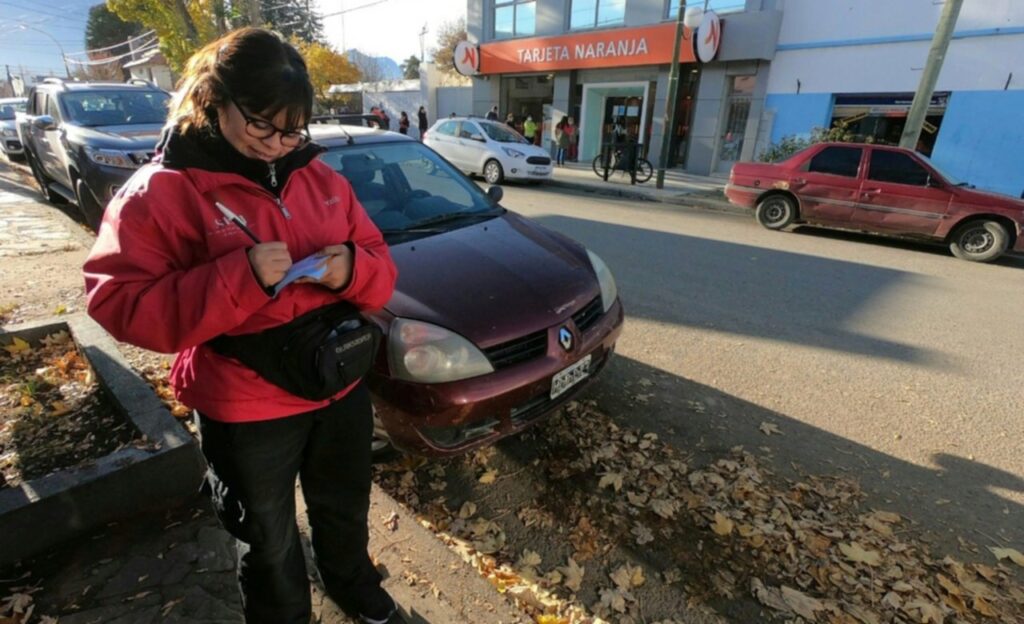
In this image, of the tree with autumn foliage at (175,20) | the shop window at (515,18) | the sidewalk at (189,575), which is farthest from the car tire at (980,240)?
the tree with autumn foliage at (175,20)

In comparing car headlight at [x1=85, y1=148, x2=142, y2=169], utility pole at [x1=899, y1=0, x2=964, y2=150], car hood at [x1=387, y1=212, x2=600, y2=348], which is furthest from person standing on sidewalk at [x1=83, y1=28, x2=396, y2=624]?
A: utility pole at [x1=899, y1=0, x2=964, y2=150]

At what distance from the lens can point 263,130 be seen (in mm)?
1358

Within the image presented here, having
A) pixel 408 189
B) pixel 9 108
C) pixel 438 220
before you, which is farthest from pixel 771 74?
pixel 9 108

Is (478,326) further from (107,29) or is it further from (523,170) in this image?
(107,29)

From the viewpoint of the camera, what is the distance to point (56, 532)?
2.19 metres

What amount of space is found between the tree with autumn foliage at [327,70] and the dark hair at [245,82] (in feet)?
121

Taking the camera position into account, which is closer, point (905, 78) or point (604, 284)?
point (604, 284)

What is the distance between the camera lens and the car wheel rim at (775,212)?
9.22m

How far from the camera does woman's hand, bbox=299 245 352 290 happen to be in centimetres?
145

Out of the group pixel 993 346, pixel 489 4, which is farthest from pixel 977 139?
pixel 489 4

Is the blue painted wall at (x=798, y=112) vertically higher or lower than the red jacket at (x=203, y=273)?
higher

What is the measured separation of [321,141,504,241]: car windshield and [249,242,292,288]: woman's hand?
5.95 feet

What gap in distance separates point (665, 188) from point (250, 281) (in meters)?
13.8

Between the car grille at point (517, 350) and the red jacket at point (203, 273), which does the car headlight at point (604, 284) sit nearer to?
the car grille at point (517, 350)
